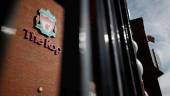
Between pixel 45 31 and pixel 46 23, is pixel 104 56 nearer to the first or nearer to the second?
pixel 45 31

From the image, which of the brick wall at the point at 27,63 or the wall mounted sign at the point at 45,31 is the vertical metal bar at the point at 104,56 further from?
the wall mounted sign at the point at 45,31

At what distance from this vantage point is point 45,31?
661 cm

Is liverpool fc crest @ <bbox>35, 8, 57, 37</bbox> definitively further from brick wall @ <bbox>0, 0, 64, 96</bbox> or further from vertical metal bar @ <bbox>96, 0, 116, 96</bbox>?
vertical metal bar @ <bbox>96, 0, 116, 96</bbox>

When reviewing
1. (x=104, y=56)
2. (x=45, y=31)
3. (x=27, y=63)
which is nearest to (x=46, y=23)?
(x=45, y=31)

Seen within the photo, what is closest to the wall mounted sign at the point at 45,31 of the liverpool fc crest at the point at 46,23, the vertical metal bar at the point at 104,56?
the liverpool fc crest at the point at 46,23

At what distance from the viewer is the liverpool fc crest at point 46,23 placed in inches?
255

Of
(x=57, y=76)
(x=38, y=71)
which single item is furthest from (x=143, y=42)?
(x=38, y=71)

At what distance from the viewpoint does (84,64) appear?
3.57m

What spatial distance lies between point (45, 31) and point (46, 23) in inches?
12.0

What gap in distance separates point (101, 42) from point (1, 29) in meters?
3.88

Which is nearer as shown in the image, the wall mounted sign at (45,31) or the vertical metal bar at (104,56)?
the vertical metal bar at (104,56)

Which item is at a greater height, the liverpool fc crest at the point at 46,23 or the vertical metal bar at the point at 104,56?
the liverpool fc crest at the point at 46,23

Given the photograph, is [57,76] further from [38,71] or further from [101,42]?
[101,42]

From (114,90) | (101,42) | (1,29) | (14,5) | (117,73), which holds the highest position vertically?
(14,5)
